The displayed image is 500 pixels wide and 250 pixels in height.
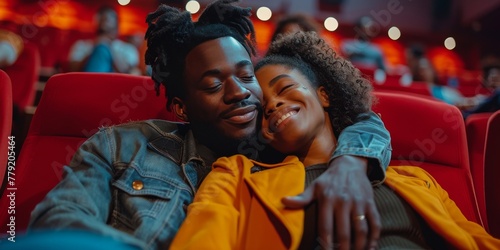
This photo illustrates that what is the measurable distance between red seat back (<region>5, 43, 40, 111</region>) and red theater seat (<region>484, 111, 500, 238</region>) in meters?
2.22

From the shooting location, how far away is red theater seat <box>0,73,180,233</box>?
1369mm

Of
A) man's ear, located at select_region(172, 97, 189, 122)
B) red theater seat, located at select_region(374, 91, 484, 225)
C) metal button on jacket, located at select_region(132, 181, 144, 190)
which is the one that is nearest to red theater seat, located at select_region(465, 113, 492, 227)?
red theater seat, located at select_region(374, 91, 484, 225)

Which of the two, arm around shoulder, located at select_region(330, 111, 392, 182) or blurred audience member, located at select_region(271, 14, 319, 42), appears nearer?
arm around shoulder, located at select_region(330, 111, 392, 182)

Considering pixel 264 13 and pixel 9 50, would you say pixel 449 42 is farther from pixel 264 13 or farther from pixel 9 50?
pixel 9 50

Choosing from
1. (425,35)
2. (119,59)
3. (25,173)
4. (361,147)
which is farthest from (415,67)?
(425,35)

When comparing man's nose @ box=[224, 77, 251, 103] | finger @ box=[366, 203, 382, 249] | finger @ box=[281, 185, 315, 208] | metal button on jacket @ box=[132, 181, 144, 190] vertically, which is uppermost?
man's nose @ box=[224, 77, 251, 103]

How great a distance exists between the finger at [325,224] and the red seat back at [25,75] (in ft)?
6.86

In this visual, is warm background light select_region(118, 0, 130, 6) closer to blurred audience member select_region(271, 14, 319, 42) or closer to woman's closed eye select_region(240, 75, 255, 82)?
blurred audience member select_region(271, 14, 319, 42)

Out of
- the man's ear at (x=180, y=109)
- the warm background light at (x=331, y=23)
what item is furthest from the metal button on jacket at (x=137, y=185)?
the warm background light at (x=331, y=23)

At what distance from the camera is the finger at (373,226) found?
97 centimetres

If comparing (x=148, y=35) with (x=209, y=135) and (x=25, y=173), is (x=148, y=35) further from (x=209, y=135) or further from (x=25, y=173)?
(x=25, y=173)

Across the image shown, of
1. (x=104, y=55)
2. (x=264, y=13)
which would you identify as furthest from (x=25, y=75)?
(x=264, y=13)

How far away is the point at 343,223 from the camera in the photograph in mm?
968

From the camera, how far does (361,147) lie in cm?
116
